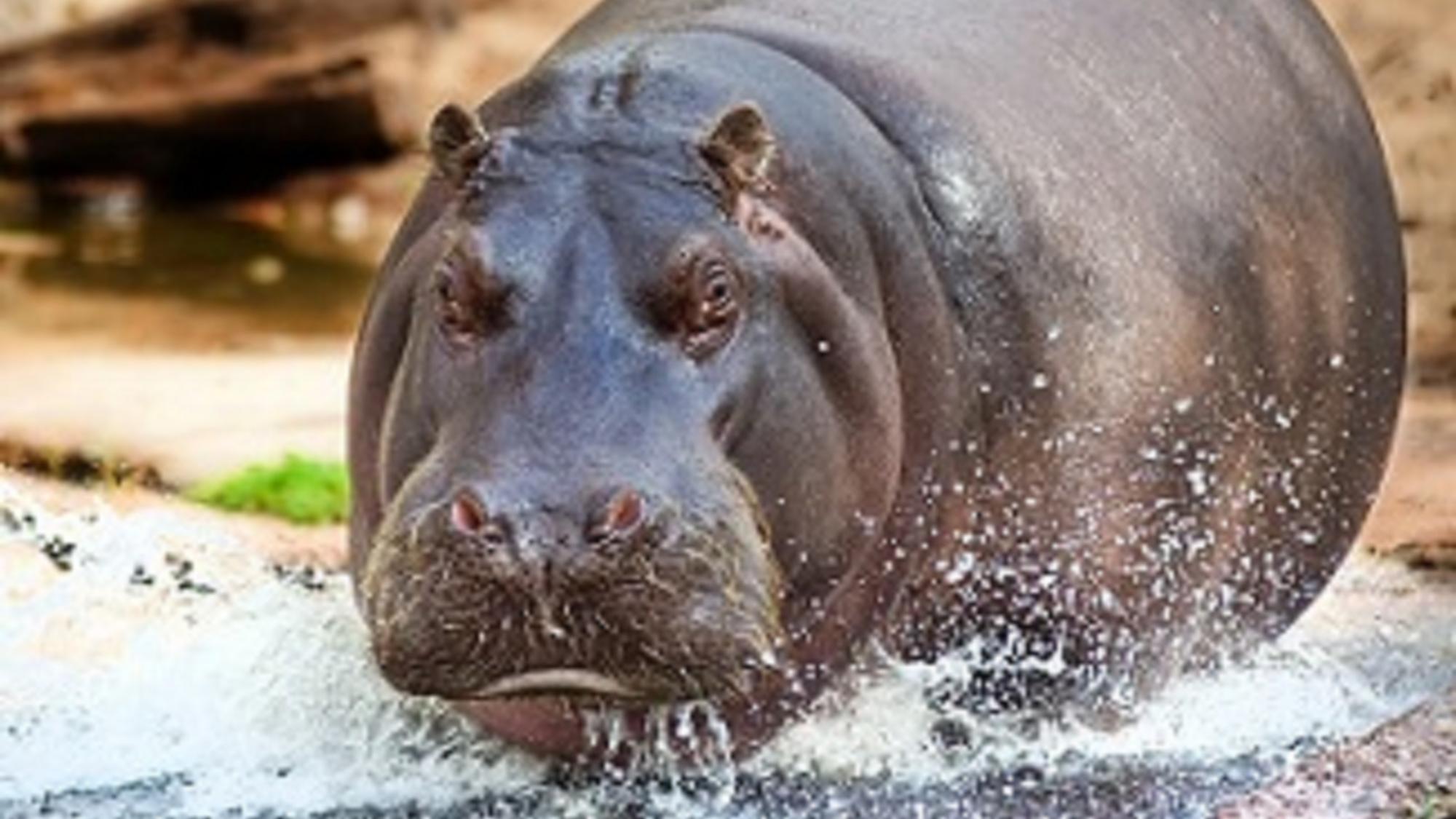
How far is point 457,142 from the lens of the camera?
5.10 m

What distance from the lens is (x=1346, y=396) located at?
654cm

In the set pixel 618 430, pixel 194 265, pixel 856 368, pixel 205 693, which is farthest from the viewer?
pixel 194 265

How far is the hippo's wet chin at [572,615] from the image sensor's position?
4547 millimetres

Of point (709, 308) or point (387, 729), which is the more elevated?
point (709, 308)

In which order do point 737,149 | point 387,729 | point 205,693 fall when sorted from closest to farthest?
point 737,149, point 387,729, point 205,693

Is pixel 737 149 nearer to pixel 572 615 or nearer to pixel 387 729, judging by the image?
pixel 572 615

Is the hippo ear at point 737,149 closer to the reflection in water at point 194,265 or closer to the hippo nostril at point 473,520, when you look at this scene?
the hippo nostril at point 473,520

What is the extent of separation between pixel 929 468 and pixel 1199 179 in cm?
99

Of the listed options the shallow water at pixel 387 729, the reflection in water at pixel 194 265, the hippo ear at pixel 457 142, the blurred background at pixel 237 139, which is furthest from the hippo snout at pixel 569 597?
the reflection in water at pixel 194 265

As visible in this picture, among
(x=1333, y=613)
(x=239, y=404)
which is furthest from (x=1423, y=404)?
(x=239, y=404)

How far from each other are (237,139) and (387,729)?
31.6ft

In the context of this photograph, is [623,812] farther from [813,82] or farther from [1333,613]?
[1333,613]

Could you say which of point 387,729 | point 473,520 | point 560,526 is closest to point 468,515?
point 473,520

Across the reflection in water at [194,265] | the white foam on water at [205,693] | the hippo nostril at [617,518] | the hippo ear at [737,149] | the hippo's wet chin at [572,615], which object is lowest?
the reflection in water at [194,265]
